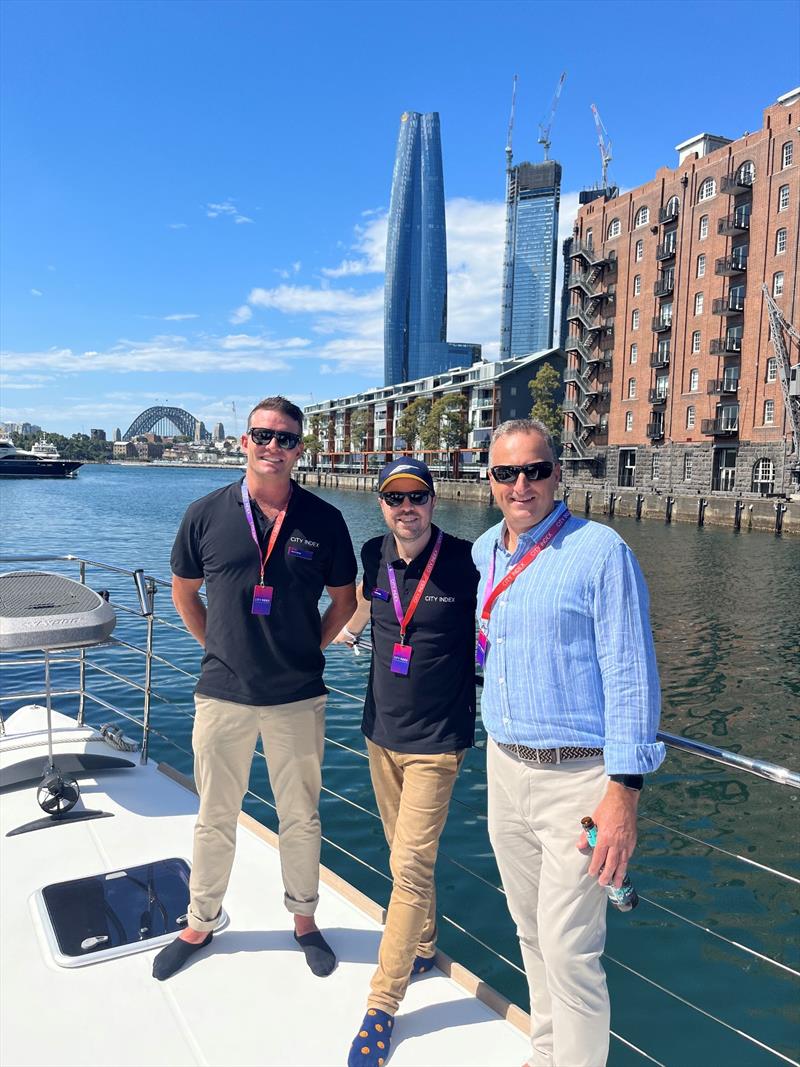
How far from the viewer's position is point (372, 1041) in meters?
2.55

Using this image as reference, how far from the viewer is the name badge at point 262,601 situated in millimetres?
3051

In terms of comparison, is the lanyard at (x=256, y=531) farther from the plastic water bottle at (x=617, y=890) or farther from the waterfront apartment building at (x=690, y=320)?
the waterfront apartment building at (x=690, y=320)

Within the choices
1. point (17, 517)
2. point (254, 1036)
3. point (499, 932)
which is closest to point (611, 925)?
point (499, 932)

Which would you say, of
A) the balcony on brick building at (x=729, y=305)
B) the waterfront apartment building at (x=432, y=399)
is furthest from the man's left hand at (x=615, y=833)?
the waterfront apartment building at (x=432, y=399)

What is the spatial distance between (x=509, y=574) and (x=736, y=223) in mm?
54271

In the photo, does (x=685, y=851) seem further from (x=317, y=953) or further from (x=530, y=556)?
(x=530, y=556)

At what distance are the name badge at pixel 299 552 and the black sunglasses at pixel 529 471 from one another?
39.0 inches

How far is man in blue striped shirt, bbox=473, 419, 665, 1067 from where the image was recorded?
2.13 meters

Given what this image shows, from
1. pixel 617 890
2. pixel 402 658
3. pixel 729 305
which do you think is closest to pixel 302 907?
pixel 402 658

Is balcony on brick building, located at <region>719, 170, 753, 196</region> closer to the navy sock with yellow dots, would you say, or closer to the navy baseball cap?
the navy baseball cap

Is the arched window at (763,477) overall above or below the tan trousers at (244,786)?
above

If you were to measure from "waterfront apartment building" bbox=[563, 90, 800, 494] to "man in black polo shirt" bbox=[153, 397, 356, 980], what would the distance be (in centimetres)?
4659

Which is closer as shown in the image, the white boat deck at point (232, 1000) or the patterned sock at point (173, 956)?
the white boat deck at point (232, 1000)

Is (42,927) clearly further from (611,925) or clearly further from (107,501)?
(107,501)
